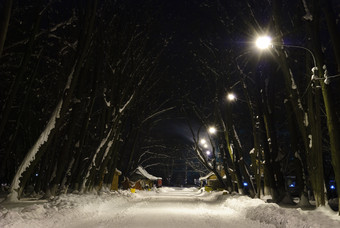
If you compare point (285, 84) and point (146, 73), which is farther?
point (146, 73)

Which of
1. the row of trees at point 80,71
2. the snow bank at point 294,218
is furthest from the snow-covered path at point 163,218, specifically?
the row of trees at point 80,71

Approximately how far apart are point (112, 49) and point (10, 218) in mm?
15577

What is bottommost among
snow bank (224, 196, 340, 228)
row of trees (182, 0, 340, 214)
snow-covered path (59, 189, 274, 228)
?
snow-covered path (59, 189, 274, 228)

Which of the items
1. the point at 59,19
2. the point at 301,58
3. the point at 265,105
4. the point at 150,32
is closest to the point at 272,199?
the point at 265,105

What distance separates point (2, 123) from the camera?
14938 millimetres

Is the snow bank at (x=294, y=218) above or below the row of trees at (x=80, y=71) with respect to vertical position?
below

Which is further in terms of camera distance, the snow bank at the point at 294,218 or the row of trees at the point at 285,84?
the row of trees at the point at 285,84

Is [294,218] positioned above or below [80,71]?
below

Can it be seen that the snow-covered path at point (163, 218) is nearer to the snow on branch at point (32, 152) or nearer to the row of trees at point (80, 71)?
the snow on branch at point (32, 152)

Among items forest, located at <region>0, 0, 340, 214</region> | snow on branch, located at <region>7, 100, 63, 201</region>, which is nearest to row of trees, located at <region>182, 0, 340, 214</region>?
forest, located at <region>0, 0, 340, 214</region>

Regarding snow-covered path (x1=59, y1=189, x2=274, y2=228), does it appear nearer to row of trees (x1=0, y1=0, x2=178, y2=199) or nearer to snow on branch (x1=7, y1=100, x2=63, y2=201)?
snow on branch (x1=7, y1=100, x2=63, y2=201)

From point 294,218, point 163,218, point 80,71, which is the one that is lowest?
point 163,218

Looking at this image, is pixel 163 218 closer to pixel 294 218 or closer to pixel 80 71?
pixel 294 218

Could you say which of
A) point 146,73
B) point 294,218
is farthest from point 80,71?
point 294,218
